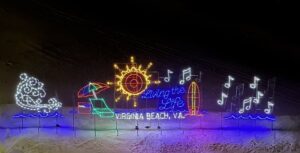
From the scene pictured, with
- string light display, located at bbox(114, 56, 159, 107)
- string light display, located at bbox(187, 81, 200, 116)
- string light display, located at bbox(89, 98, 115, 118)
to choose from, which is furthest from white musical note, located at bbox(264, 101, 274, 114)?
string light display, located at bbox(89, 98, 115, 118)

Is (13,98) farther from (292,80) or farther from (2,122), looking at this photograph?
(292,80)

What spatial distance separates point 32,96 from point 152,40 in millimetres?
2848

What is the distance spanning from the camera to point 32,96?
11148 mm

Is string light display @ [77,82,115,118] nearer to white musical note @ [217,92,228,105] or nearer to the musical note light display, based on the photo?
white musical note @ [217,92,228,105]

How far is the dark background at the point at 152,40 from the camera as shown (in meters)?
11.3

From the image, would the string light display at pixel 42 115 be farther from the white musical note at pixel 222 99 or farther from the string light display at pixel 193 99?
the white musical note at pixel 222 99

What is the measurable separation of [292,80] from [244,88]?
1.13 metres

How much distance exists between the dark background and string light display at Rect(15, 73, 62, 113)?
0.76 feet

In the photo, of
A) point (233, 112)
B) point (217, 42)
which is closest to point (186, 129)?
point (233, 112)

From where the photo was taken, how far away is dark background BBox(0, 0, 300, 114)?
11297 mm

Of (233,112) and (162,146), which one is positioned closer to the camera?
(162,146)

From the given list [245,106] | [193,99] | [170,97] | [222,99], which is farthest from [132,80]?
[245,106]

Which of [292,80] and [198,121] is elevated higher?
[292,80]

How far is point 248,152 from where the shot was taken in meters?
10.3
